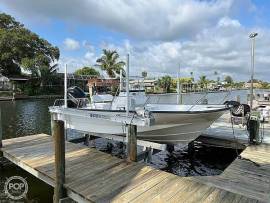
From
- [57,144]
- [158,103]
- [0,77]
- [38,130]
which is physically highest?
[0,77]

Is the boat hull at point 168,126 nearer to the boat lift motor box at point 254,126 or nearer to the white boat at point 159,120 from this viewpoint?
the white boat at point 159,120

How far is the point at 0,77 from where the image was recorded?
148ft

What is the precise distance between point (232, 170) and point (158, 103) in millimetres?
5150

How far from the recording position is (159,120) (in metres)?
9.11

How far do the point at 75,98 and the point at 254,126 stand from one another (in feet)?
23.7

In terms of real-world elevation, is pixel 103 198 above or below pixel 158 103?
below

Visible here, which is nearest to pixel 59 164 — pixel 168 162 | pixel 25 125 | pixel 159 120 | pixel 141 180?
pixel 141 180

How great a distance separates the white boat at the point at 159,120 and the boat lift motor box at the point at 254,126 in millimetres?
995

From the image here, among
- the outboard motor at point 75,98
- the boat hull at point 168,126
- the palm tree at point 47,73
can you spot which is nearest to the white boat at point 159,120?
the boat hull at point 168,126

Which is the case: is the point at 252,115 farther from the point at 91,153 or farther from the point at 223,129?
the point at 91,153

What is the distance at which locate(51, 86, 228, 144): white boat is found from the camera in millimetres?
8888

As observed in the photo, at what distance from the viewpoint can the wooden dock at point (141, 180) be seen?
5258 mm

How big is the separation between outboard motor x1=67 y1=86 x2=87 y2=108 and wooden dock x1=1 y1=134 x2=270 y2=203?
9.92 ft

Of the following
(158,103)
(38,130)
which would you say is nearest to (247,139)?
(158,103)
